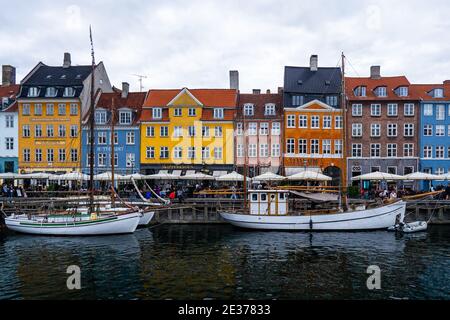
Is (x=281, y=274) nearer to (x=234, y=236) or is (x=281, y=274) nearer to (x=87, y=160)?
(x=234, y=236)

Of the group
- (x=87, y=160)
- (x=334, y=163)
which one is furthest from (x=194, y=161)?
(x=334, y=163)

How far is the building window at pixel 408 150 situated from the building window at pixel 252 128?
A: 17.0 meters

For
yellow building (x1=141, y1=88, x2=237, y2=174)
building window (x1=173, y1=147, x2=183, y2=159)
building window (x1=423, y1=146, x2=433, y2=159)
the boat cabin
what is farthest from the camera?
building window (x1=173, y1=147, x2=183, y2=159)

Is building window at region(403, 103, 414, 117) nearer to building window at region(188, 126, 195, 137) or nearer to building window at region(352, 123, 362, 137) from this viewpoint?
building window at region(352, 123, 362, 137)

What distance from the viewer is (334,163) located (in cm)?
4825

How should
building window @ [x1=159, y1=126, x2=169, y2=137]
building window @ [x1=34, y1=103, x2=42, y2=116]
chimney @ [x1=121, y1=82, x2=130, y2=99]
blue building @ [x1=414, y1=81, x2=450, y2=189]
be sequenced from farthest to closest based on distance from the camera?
chimney @ [x1=121, y1=82, x2=130, y2=99] → building window @ [x1=34, y1=103, x2=42, y2=116] → building window @ [x1=159, y1=126, x2=169, y2=137] → blue building @ [x1=414, y1=81, x2=450, y2=189]

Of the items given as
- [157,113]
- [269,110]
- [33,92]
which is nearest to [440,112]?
[269,110]

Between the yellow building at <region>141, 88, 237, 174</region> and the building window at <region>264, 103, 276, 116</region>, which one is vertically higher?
the building window at <region>264, 103, 276, 116</region>

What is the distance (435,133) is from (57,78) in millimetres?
45051

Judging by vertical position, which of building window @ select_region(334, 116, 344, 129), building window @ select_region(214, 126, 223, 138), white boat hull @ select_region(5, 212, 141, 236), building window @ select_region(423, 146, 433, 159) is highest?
building window @ select_region(334, 116, 344, 129)

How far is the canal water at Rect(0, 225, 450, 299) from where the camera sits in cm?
1617

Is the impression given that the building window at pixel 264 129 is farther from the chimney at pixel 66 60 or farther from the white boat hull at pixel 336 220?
the chimney at pixel 66 60

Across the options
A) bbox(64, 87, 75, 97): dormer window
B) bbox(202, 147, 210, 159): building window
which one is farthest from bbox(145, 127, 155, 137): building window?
bbox(64, 87, 75, 97): dormer window

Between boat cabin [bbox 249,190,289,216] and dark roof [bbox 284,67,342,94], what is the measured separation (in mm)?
20489
